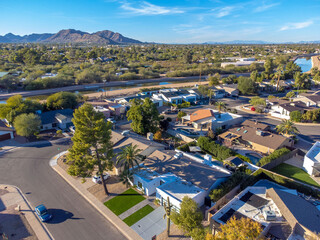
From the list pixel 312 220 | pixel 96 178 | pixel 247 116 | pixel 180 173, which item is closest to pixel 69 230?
pixel 96 178

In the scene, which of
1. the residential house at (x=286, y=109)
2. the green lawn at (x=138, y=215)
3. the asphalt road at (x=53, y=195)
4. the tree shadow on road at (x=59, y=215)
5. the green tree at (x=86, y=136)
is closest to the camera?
the asphalt road at (x=53, y=195)

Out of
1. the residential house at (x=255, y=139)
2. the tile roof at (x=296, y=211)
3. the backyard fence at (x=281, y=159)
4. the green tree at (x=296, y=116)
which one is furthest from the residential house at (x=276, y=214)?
the green tree at (x=296, y=116)

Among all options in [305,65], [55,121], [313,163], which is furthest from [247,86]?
[305,65]

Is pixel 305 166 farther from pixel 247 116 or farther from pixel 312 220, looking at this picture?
pixel 247 116

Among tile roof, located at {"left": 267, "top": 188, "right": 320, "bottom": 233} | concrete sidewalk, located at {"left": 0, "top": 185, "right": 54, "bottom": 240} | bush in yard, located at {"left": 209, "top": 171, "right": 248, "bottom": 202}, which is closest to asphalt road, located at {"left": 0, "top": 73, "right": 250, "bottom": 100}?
concrete sidewalk, located at {"left": 0, "top": 185, "right": 54, "bottom": 240}

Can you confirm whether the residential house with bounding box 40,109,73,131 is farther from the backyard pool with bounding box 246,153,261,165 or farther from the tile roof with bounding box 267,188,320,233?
the tile roof with bounding box 267,188,320,233

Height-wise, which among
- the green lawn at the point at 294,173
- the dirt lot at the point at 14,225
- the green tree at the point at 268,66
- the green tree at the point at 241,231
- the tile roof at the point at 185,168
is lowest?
the green lawn at the point at 294,173

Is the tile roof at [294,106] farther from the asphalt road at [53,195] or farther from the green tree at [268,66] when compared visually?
the asphalt road at [53,195]
